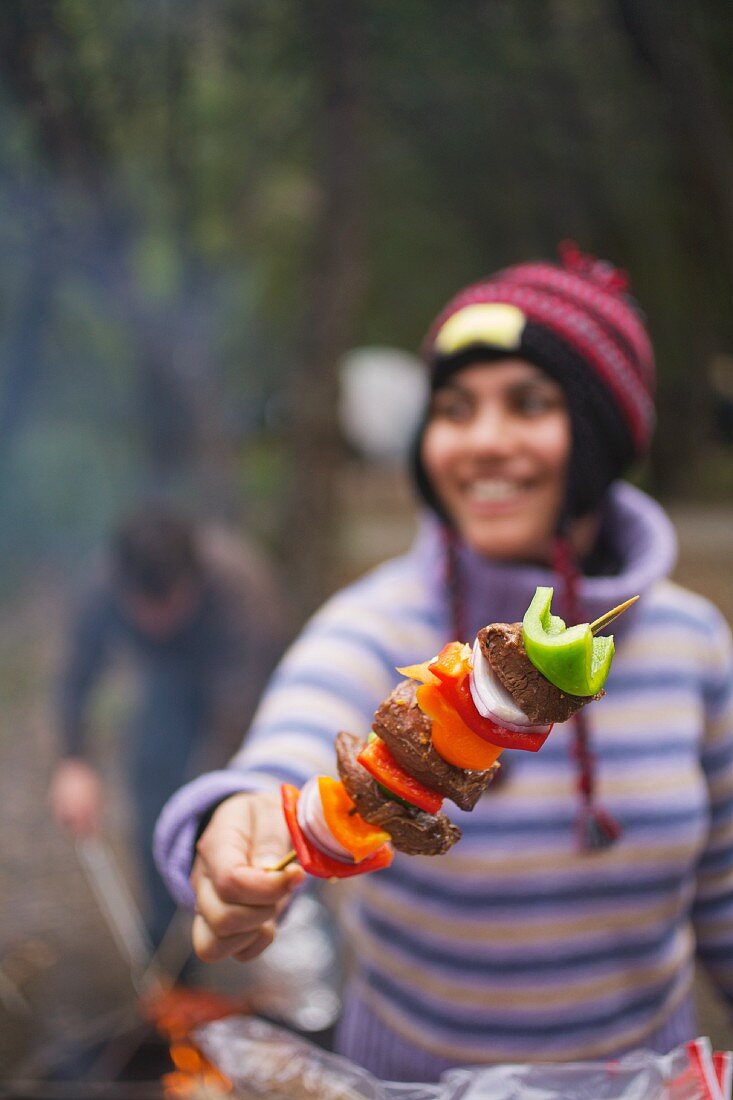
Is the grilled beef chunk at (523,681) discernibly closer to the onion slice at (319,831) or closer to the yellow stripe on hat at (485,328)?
the onion slice at (319,831)

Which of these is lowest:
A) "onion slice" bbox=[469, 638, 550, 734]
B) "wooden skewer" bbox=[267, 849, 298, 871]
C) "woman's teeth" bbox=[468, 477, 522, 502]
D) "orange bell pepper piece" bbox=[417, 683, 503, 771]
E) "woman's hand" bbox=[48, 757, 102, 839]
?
"woman's hand" bbox=[48, 757, 102, 839]

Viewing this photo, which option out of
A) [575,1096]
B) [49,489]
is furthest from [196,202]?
[575,1096]

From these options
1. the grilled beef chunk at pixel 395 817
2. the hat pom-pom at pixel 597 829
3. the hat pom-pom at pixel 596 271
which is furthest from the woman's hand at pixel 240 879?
the hat pom-pom at pixel 596 271

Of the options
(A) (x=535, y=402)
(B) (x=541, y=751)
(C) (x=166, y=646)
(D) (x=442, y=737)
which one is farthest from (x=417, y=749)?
(C) (x=166, y=646)

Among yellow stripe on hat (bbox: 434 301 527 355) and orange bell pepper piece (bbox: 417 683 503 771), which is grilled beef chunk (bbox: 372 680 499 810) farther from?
yellow stripe on hat (bbox: 434 301 527 355)

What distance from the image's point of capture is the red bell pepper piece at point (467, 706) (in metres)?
0.77

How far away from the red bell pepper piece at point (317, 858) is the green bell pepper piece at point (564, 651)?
293 mm

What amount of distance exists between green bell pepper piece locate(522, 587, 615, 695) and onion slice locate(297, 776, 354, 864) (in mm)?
274

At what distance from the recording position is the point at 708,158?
4.07 metres

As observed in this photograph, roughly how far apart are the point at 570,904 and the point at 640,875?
111 millimetres

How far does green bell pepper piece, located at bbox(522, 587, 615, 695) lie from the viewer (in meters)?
0.69

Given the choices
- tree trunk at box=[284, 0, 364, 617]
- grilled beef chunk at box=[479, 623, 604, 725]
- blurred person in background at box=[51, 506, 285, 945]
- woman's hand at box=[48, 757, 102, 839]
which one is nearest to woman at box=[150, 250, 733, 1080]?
grilled beef chunk at box=[479, 623, 604, 725]

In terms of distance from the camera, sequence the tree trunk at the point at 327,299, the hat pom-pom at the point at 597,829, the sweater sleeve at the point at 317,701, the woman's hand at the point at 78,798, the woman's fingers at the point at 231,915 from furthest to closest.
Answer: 1. the tree trunk at the point at 327,299
2. the woman's hand at the point at 78,798
3. the hat pom-pom at the point at 597,829
4. the sweater sleeve at the point at 317,701
5. the woman's fingers at the point at 231,915

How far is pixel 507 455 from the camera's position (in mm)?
1334
